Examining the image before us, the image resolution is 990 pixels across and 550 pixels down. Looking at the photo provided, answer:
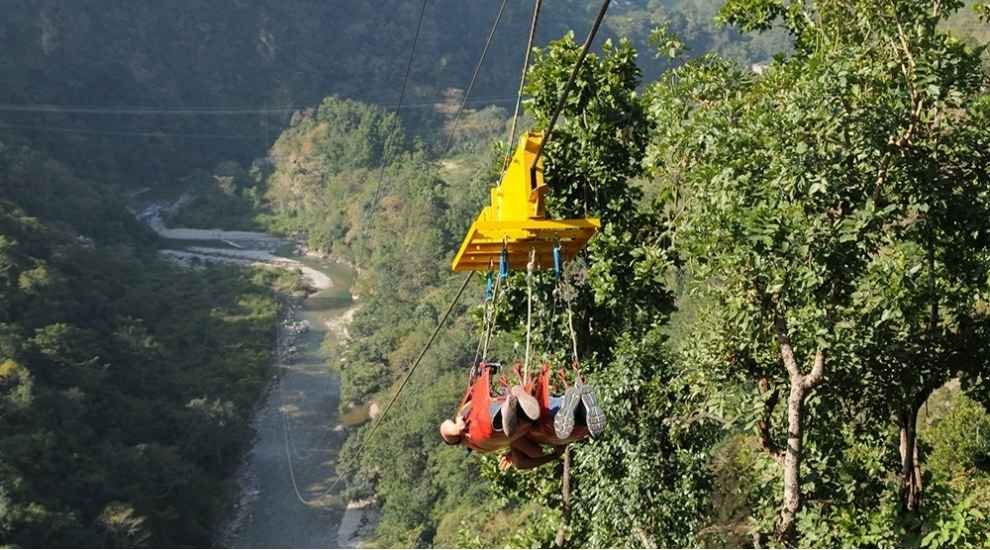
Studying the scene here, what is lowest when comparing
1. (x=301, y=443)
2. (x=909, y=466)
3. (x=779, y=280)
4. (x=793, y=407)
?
(x=301, y=443)

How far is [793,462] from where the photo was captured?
4.57 metres

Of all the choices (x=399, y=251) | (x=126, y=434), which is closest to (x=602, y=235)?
(x=126, y=434)

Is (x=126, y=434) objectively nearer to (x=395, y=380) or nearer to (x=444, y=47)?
(x=395, y=380)

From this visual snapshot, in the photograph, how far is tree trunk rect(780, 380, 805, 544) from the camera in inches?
177

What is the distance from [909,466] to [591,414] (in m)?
2.32

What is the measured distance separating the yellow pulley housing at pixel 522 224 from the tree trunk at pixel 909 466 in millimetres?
2161

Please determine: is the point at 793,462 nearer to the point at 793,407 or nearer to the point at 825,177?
the point at 793,407

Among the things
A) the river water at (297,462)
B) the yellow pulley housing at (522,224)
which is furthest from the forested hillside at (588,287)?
the river water at (297,462)

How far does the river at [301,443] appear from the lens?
22922mm

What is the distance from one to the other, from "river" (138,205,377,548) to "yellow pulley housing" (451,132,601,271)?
18735 mm

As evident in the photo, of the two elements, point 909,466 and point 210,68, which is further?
point 210,68

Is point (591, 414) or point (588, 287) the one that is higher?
point (588, 287)

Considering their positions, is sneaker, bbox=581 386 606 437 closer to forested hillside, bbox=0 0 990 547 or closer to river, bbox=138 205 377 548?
forested hillside, bbox=0 0 990 547

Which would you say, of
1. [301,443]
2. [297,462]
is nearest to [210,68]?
[301,443]
